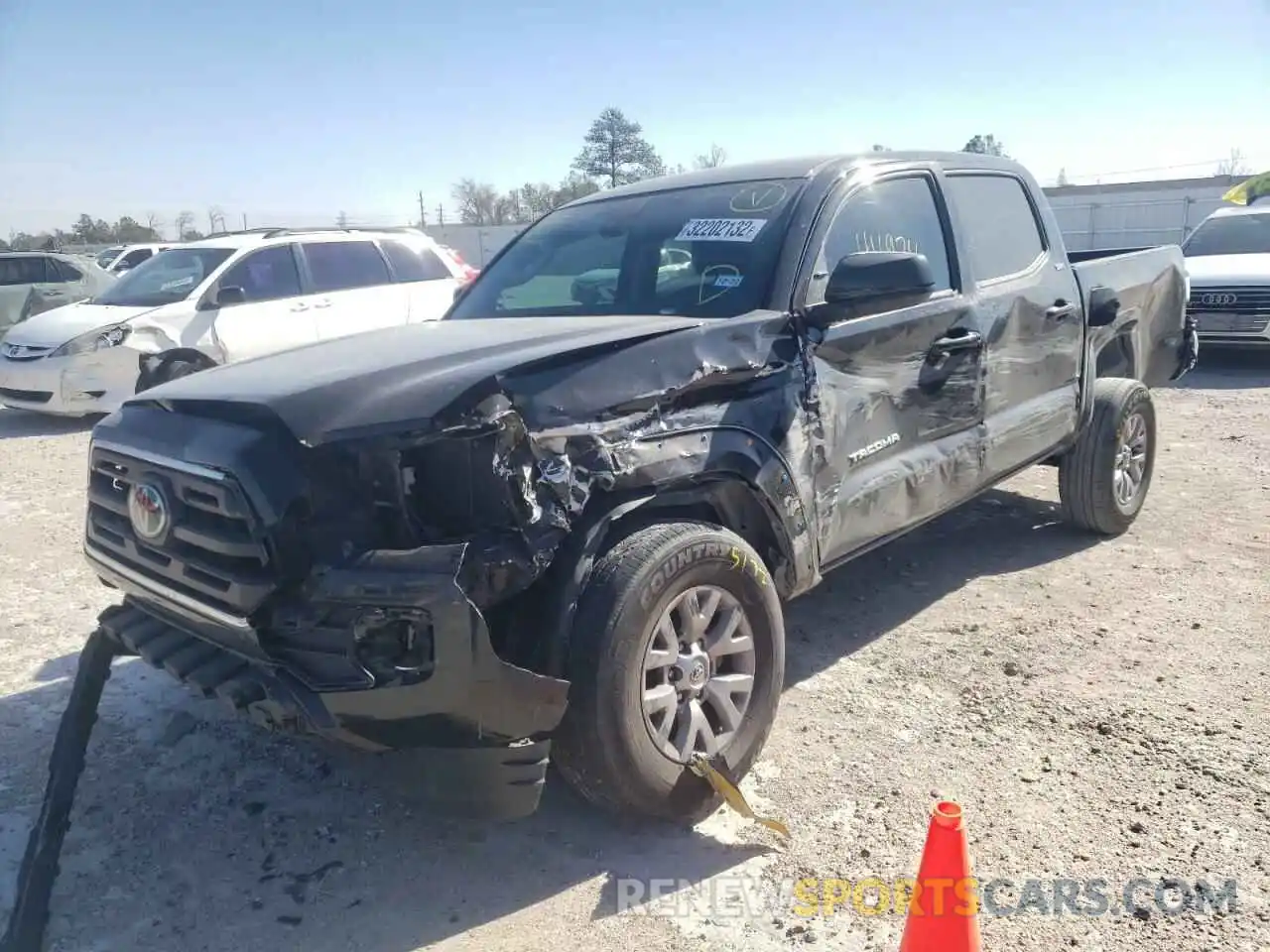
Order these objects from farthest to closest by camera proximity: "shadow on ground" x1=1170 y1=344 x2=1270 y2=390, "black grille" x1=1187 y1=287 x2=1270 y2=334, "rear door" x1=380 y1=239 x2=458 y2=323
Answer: "black grille" x1=1187 y1=287 x2=1270 y2=334, "shadow on ground" x1=1170 y1=344 x2=1270 y2=390, "rear door" x1=380 y1=239 x2=458 y2=323

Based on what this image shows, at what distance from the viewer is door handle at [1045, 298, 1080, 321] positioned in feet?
16.1

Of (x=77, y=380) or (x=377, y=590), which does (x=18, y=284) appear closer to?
(x=77, y=380)

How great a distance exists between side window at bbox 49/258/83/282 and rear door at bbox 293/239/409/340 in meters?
6.55

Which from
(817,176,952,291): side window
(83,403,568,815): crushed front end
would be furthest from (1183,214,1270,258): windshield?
(83,403,568,815): crushed front end

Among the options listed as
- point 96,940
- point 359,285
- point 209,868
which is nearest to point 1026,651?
point 209,868

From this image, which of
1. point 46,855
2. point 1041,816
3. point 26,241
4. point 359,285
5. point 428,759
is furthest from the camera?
point 26,241

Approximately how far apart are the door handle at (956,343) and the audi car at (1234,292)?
811 cm

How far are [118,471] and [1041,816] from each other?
118 inches

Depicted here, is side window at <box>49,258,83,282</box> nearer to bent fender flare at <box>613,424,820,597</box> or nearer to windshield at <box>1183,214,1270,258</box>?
bent fender flare at <box>613,424,820,597</box>

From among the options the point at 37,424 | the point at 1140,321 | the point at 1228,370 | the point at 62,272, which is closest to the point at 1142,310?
the point at 1140,321

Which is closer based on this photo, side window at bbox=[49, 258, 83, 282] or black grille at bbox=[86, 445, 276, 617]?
black grille at bbox=[86, 445, 276, 617]

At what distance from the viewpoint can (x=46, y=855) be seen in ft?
9.32

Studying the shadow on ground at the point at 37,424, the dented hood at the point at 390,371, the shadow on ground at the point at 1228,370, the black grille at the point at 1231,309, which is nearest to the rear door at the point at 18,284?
the shadow on ground at the point at 37,424

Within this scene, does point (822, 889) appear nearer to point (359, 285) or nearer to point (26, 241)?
point (359, 285)
